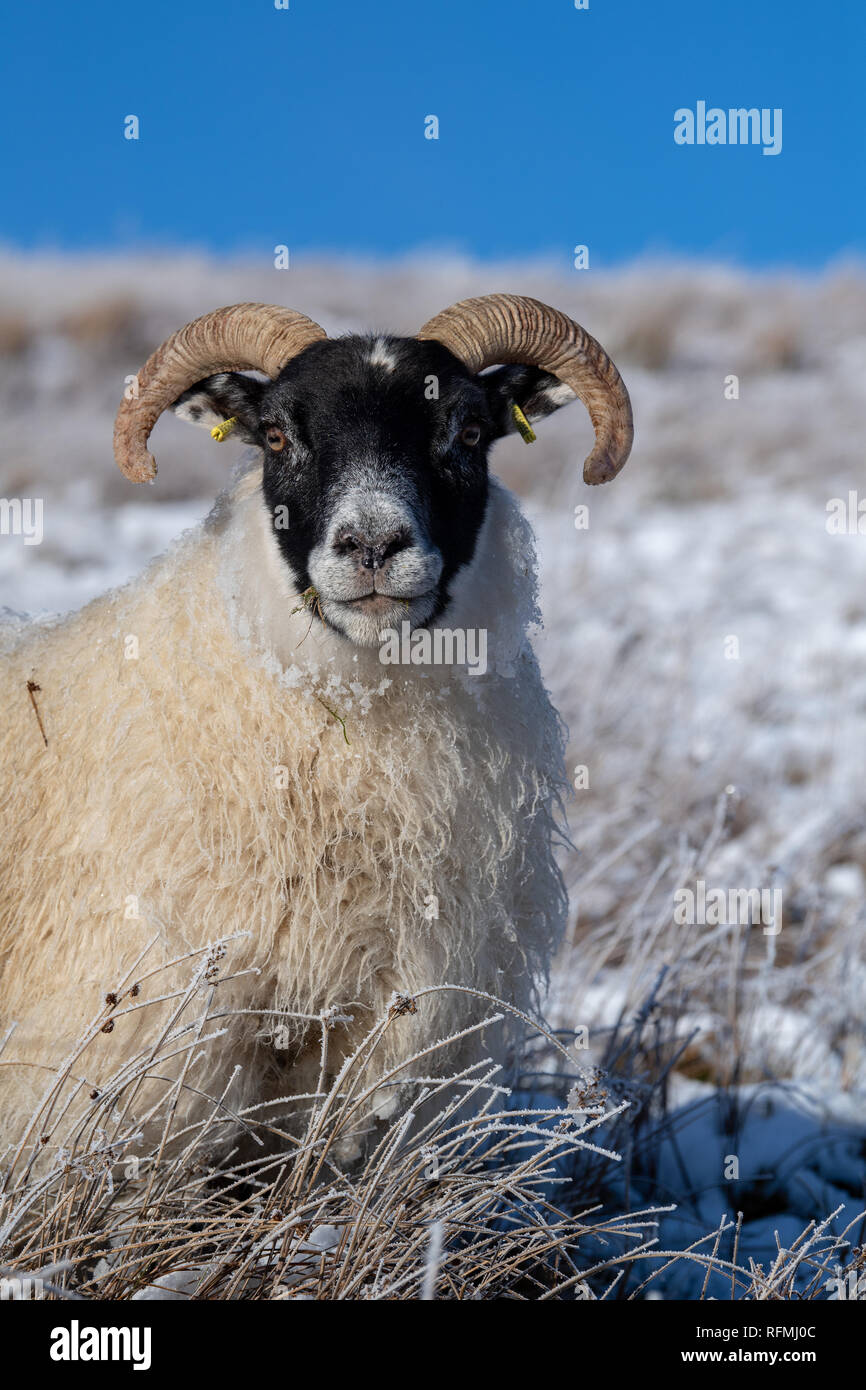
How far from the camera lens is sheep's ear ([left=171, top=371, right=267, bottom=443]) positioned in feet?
12.3

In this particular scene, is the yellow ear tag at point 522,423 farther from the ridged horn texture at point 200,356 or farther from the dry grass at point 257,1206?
the dry grass at point 257,1206

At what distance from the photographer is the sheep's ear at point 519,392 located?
12.8 feet

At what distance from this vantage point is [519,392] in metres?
3.99

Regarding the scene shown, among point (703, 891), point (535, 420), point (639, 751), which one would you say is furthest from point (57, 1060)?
point (639, 751)

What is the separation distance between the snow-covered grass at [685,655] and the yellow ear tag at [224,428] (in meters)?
1.81

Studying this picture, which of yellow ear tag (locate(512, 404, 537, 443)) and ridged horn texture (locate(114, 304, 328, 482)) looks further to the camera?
yellow ear tag (locate(512, 404, 537, 443))

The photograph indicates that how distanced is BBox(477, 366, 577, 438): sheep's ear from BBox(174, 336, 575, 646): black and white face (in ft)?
0.64

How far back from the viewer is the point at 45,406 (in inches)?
680

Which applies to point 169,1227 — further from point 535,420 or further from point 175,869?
point 535,420

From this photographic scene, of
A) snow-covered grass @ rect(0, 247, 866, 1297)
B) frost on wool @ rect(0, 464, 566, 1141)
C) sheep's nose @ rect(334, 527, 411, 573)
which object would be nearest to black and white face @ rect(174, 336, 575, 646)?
sheep's nose @ rect(334, 527, 411, 573)

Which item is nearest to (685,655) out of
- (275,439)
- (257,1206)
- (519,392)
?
(519,392)

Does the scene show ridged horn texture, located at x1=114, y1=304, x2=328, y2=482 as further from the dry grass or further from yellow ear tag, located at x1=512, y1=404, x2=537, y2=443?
the dry grass

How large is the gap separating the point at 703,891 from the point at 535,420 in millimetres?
2485

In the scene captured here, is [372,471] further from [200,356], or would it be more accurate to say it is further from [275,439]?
[200,356]
